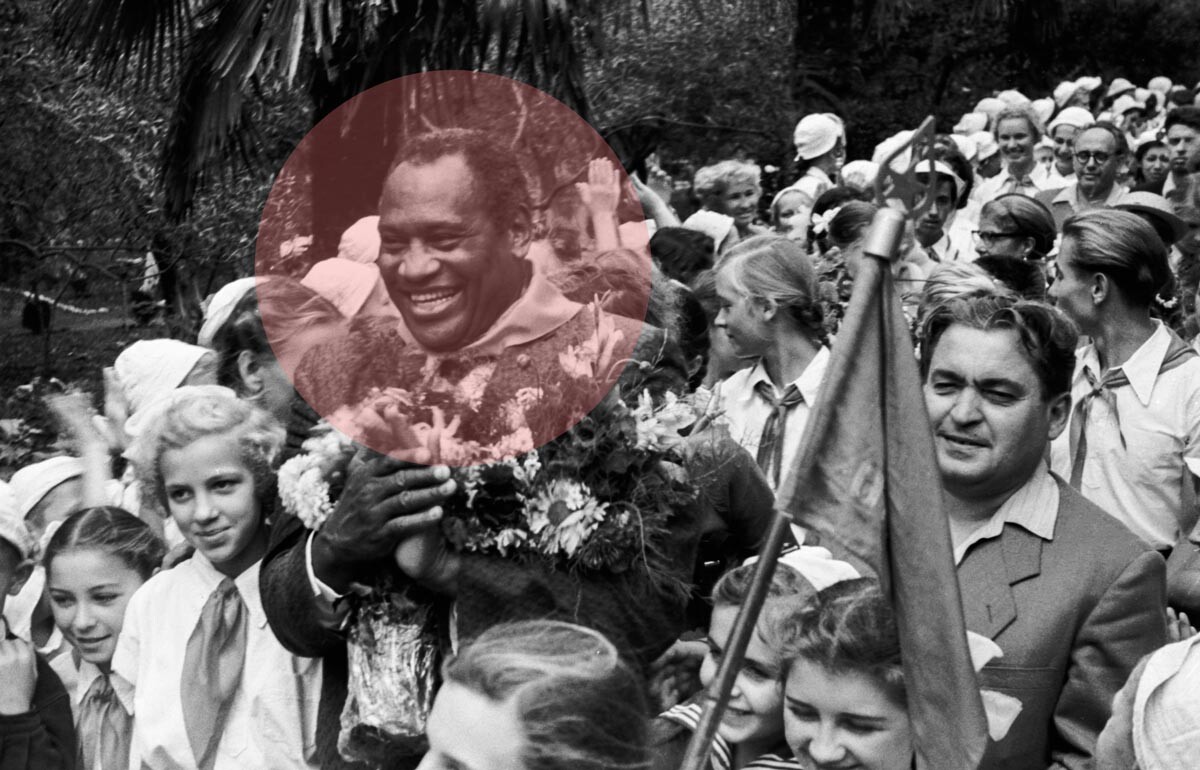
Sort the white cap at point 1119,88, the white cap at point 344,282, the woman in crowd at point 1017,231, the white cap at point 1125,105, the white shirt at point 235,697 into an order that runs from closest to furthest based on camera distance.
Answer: the white cap at point 344,282 → the white shirt at point 235,697 → the woman in crowd at point 1017,231 → the white cap at point 1125,105 → the white cap at point 1119,88

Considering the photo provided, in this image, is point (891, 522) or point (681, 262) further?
point (681, 262)

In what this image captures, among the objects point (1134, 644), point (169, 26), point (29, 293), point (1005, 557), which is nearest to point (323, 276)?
point (1005, 557)

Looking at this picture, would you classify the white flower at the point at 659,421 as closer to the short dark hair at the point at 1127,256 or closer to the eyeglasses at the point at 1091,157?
the short dark hair at the point at 1127,256

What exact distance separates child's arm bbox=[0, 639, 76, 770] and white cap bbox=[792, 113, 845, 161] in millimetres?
6309

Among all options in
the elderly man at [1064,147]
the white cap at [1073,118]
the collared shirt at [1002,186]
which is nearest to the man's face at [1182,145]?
the collared shirt at [1002,186]

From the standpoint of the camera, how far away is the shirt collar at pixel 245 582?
402cm

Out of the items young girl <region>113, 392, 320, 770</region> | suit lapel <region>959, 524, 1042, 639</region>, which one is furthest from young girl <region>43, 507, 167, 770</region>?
suit lapel <region>959, 524, 1042, 639</region>

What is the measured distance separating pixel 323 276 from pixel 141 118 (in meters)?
4.23

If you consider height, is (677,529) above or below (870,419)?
below

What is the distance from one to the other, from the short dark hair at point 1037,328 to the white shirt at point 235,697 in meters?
1.61

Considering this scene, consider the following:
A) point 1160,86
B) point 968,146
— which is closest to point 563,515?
point 968,146

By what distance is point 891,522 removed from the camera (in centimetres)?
267

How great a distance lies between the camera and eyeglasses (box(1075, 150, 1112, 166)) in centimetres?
987

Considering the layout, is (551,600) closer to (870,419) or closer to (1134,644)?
(870,419)
